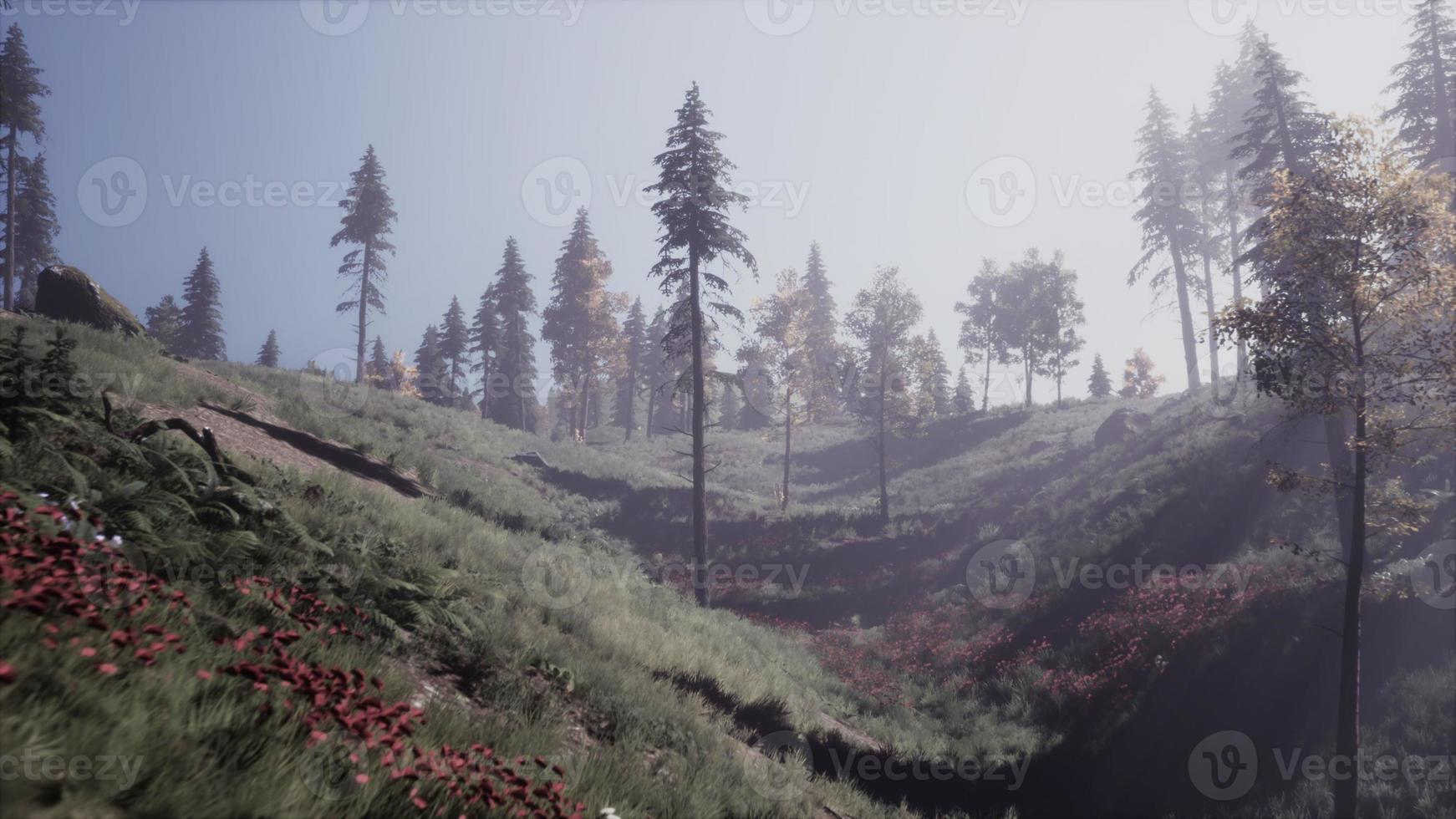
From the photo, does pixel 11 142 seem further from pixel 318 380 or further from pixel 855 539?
pixel 855 539

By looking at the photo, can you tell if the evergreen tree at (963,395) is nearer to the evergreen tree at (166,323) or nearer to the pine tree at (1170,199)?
the pine tree at (1170,199)

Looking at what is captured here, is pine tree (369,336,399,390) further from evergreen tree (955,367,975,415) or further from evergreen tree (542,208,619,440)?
evergreen tree (955,367,975,415)

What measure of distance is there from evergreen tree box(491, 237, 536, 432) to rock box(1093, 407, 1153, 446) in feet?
128

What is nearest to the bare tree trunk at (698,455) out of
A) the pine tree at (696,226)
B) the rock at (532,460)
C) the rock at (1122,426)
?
the pine tree at (696,226)

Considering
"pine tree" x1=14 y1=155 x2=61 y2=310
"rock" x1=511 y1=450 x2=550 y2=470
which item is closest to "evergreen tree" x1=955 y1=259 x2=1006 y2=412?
"rock" x1=511 y1=450 x2=550 y2=470

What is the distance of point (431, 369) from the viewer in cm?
6334

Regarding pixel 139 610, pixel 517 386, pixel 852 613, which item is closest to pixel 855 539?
pixel 852 613

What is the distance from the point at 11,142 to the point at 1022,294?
201ft

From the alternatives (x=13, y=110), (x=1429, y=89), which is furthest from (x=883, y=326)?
(x=13, y=110)

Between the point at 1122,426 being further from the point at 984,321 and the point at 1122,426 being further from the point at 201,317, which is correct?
the point at 201,317

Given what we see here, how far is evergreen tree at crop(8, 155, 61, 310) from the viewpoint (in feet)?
127

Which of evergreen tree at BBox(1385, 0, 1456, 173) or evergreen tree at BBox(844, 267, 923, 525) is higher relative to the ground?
evergreen tree at BBox(1385, 0, 1456, 173)

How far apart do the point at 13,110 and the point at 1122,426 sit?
6017 cm

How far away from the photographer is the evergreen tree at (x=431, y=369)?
61500 millimetres
